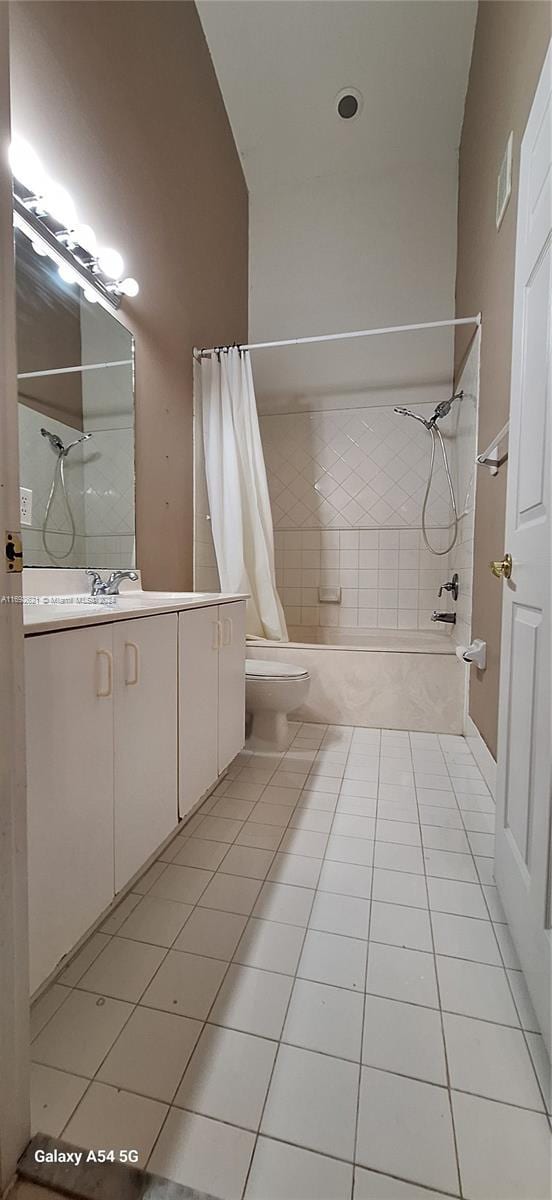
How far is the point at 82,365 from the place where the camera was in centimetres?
158

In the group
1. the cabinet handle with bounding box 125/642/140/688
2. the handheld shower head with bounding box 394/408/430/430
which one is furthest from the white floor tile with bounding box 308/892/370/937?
the handheld shower head with bounding box 394/408/430/430

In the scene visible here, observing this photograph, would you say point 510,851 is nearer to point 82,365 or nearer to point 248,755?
point 248,755

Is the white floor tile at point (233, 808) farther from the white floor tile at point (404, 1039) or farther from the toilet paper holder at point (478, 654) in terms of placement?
the toilet paper holder at point (478, 654)

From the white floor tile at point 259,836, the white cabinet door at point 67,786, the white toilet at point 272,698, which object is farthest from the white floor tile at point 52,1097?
the white toilet at point 272,698

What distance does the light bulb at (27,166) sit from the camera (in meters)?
1.24

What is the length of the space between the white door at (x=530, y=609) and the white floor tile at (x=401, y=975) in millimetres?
188

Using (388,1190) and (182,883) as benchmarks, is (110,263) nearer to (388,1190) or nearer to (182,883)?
(182,883)

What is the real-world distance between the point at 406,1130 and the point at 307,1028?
202 millimetres

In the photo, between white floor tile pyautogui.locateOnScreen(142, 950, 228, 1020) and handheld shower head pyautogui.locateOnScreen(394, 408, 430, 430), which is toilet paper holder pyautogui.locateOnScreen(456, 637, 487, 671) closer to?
white floor tile pyautogui.locateOnScreen(142, 950, 228, 1020)

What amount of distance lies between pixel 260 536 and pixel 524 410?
1681 millimetres

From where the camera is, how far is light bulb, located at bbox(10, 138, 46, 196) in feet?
4.08

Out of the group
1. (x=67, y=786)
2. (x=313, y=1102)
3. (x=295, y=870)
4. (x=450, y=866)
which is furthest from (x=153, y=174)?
(x=313, y=1102)

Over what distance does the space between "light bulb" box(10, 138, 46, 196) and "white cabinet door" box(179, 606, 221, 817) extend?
127cm

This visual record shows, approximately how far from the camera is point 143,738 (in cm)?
110
